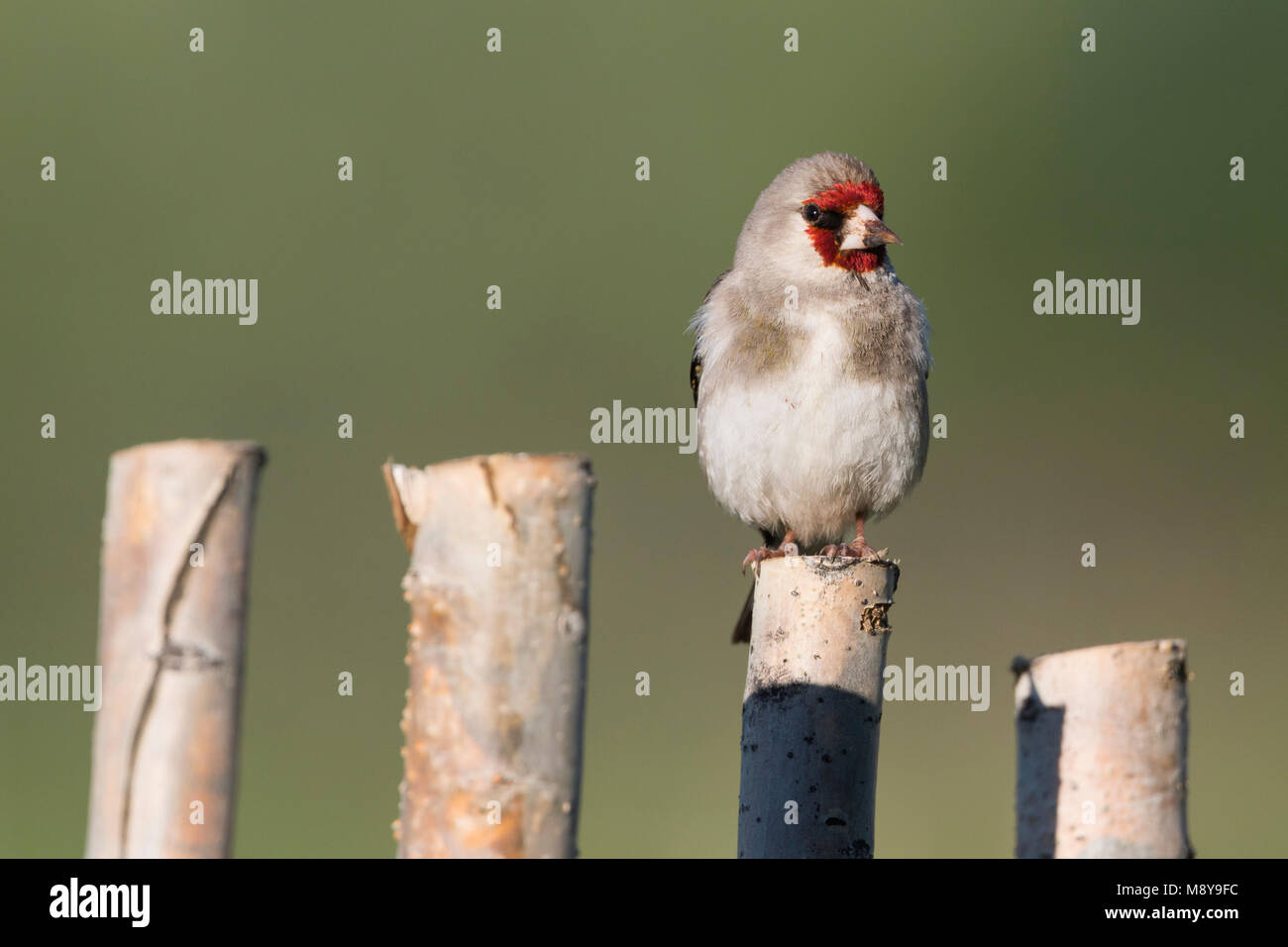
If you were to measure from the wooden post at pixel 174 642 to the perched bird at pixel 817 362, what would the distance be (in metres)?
2.42

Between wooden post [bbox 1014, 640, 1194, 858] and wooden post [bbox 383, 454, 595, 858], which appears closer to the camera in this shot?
wooden post [bbox 383, 454, 595, 858]

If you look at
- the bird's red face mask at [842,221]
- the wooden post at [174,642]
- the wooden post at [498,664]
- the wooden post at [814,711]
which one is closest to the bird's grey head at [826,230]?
the bird's red face mask at [842,221]

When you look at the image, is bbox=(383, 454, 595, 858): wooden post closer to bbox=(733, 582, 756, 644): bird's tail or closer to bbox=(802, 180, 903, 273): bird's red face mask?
bbox=(802, 180, 903, 273): bird's red face mask

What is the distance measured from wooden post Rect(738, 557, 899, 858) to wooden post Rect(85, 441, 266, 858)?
4.24ft

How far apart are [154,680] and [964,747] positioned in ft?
31.1

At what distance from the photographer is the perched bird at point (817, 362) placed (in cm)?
564

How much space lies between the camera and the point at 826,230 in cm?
577

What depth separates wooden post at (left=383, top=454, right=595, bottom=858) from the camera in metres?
3.45

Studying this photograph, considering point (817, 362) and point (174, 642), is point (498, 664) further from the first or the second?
point (817, 362)

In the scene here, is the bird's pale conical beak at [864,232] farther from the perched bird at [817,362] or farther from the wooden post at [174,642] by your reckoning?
the wooden post at [174,642]

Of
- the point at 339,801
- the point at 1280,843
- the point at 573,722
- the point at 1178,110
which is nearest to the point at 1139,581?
the point at 1280,843

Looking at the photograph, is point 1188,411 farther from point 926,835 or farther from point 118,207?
point 118,207

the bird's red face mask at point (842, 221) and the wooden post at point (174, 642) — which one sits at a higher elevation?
the bird's red face mask at point (842, 221)

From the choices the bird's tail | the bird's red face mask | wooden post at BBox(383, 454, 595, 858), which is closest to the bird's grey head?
the bird's red face mask
